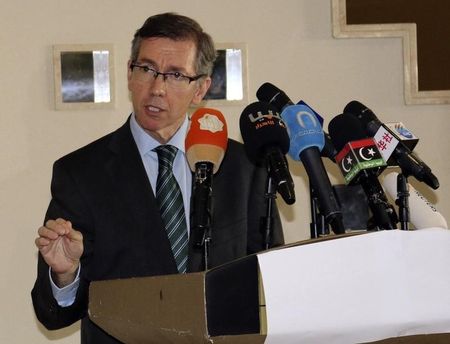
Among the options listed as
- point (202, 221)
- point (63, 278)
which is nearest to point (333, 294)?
point (202, 221)

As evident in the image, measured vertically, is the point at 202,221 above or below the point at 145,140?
below

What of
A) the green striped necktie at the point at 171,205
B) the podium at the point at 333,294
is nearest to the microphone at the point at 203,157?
the green striped necktie at the point at 171,205

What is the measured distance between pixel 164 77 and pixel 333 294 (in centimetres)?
129

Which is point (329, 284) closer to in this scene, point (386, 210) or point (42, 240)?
point (386, 210)

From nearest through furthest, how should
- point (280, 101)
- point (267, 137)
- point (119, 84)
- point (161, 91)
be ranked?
point (267, 137) < point (280, 101) < point (161, 91) < point (119, 84)

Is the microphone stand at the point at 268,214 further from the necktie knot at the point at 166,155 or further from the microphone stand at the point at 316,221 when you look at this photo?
the necktie knot at the point at 166,155

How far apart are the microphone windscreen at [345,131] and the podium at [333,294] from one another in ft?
1.97

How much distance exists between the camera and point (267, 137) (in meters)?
1.64

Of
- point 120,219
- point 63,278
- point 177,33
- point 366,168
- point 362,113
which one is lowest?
point 63,278

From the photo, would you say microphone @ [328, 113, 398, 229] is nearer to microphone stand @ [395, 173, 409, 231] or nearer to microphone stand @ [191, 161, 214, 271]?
microphone stand @ [395, 173, 409, 231]

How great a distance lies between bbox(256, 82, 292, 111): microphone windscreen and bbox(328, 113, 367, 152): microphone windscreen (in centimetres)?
15

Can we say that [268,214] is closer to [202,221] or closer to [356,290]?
[202,221]

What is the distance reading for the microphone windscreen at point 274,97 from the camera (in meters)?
1.86

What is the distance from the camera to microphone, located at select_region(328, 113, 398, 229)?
5.18 feet
